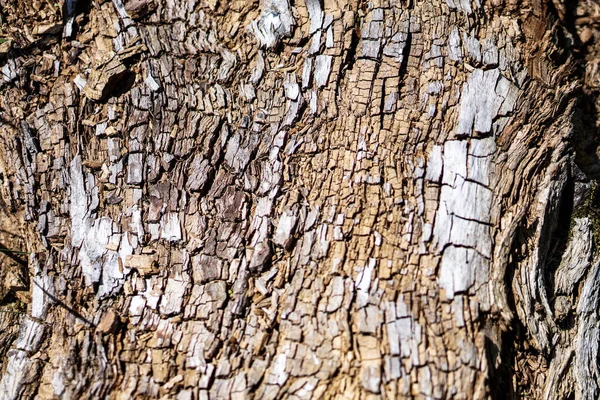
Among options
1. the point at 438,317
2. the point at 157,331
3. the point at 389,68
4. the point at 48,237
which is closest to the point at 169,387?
the point at 157,331

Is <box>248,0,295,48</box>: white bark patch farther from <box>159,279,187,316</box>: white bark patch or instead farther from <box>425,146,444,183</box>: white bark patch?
<box>159,279,187,316</box>: white bark patch

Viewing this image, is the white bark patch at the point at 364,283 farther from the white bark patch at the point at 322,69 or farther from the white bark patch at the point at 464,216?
the white bark patch at the point at 322,69

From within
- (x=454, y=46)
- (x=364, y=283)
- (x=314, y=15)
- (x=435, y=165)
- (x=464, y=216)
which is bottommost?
(x=364, y=283)

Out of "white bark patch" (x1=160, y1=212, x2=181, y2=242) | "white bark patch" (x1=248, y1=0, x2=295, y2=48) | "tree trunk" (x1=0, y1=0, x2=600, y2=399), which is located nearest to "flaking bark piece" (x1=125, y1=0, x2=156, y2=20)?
"tree trunk" (x1=0, y1=0, x2=600, y2=399)

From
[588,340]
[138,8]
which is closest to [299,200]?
[138,8]

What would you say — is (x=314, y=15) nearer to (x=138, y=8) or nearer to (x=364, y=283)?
(x=138, y=8)
